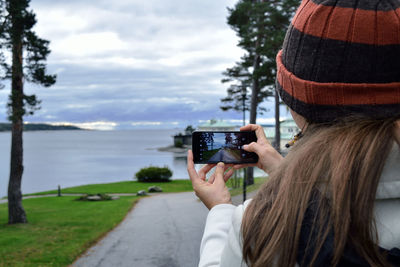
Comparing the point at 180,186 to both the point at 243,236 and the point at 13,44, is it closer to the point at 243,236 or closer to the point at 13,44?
the point at 13,44

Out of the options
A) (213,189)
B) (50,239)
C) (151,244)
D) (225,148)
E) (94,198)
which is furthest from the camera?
(94,198)

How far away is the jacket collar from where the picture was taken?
3.39ft

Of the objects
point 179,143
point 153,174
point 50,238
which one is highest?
point 50,238

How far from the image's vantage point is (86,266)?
991 cm

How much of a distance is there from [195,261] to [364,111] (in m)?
9.29

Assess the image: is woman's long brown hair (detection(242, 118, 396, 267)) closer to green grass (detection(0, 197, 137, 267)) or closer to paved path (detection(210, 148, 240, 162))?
paved path (detection(210, 148, 240, 162))

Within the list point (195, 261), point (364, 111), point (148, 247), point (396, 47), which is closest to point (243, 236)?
point (364, 111)

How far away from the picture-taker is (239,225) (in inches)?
44.5

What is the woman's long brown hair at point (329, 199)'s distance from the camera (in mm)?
1036

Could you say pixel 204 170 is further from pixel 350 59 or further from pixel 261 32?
pixel 261 32

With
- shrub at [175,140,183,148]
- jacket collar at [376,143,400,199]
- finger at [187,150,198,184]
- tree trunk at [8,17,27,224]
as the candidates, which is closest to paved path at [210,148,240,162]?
finger at [187,150,198,184]

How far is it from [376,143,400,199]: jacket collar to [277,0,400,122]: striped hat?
132 millimetres

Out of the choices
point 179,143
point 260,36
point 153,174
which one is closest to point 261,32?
point 260,36

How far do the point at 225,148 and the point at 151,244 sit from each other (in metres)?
10.9
